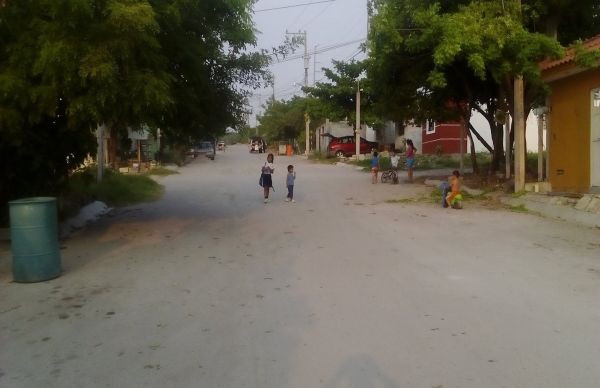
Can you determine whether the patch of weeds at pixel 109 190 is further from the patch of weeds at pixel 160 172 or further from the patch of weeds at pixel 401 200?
the patch of weeds at pixel 401 200

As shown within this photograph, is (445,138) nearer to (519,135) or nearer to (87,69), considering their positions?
(519,135)

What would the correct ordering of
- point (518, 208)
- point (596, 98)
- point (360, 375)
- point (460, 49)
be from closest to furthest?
point (360, 375)
point (460, 49)
point (596, 98)
point (518, 208)

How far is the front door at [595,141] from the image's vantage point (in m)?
13.8

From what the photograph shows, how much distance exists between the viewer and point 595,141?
1389cm

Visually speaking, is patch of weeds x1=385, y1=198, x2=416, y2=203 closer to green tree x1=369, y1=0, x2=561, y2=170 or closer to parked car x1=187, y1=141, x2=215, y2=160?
green tree x1=369, y1=0, x2=561, y2=170

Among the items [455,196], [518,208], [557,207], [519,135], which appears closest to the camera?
[557,207]

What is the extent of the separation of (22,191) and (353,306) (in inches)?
299

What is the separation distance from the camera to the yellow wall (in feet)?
46.5

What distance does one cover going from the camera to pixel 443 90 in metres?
20.6

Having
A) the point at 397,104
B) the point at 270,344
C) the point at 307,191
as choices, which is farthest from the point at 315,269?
the point at 397,104

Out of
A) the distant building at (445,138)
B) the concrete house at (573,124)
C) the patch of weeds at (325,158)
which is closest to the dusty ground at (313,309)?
the concrete house at (573,124)

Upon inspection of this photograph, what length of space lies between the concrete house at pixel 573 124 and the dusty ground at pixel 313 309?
3175mm

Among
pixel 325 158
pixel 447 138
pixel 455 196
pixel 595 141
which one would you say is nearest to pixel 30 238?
pixel 455 196

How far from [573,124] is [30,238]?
40.8 ft
